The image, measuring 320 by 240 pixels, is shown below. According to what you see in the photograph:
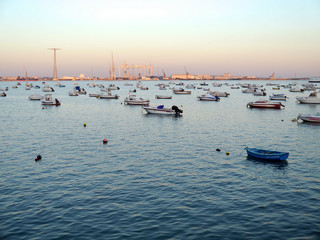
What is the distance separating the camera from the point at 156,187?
26.9m

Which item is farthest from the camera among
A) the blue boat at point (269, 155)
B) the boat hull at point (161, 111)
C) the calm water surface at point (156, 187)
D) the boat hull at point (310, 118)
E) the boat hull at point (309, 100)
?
the boat hull at point (309, 100)

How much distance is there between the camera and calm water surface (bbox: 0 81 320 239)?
19938mm

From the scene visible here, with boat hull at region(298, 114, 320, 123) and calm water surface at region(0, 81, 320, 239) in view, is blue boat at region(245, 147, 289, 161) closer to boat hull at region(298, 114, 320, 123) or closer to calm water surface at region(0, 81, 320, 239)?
calm water surface at region(0, 81, 320, 239)

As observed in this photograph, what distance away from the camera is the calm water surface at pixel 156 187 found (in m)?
19.9

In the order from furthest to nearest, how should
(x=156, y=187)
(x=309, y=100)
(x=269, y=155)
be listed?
(x=309, y=100), (x=269, y=155), (x=156, y=187)

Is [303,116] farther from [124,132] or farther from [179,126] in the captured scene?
[124,132]

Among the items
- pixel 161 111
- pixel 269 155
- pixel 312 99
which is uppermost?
pixel 312 99

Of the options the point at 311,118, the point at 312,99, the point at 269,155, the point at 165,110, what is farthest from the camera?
the point at 312,99

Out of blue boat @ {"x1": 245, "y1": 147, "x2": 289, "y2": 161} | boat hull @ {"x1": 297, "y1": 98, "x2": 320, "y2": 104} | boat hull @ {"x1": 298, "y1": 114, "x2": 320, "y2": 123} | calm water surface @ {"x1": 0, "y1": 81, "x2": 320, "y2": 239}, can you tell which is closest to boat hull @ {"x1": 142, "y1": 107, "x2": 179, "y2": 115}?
calm water surface @ {"x1": 0, "y1": 81, "x2": 320, "y2": 239}

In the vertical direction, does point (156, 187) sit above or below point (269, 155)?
below

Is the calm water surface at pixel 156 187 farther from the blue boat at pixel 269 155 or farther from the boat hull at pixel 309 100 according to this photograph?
the boat hull at pixel 309 100

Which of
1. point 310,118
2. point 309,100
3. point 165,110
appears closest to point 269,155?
point 310,118

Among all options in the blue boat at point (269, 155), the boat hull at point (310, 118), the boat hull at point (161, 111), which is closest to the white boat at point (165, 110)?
the boat hull at point (161, 111)

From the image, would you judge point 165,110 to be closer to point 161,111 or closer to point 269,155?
point 161,111
